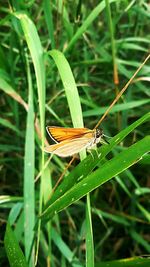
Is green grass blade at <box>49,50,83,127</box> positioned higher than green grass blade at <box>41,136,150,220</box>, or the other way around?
green grass blade at <box>49,50,83,127</box>

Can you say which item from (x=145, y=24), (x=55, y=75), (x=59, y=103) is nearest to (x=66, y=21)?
(x=55, y=75)

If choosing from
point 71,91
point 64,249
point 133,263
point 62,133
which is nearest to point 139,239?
point 64,249

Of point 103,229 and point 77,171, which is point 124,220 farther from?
point 77,171

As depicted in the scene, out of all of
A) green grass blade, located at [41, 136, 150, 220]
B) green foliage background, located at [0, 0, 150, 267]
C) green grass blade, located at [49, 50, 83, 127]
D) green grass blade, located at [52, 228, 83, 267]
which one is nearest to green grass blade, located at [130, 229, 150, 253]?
green foliage background, located at [0, 0, 150, 267]

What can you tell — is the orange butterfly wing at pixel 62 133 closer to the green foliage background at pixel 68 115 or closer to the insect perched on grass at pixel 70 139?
the insect perched on grass at pixel 70 139

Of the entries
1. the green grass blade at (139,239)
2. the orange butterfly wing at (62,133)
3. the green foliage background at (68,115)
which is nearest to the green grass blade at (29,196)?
the green foliage background at (68,115)

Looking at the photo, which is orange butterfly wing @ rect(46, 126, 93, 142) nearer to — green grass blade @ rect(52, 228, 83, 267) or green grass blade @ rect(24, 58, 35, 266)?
green grass blade @ rect(24, 58, 35, 266)
